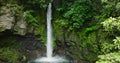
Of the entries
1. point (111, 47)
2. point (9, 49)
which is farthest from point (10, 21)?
point (111, 47)

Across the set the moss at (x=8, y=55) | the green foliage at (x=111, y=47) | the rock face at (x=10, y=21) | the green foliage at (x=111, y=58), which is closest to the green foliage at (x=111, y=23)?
the green foliage at (x=111, y=47)

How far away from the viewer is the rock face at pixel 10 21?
942 cm

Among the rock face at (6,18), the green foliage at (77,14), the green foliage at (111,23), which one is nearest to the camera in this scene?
the green foliage at (111,23)

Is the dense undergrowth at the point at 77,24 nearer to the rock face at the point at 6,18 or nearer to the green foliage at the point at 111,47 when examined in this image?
the rock face at the point at 6,18

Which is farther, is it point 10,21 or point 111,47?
point 10,21

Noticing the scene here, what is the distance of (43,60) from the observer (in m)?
9.95

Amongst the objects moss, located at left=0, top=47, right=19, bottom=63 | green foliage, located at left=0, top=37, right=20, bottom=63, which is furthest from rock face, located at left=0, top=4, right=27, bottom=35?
moss, located at left=0, top=47, right=19, bottom=63

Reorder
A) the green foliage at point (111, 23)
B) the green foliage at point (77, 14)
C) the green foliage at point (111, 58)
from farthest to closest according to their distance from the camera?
the green foliage at point (77, 14)
the green foliage at point (111, 23)
the green foliage at point (111, 58)

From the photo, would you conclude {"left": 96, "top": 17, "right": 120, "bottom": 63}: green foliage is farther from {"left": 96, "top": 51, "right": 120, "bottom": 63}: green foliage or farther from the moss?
the moss

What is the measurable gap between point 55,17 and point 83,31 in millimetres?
1791

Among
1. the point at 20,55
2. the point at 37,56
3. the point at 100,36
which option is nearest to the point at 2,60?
the point at 20,55

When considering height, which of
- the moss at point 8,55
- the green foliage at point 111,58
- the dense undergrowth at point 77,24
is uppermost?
the dense undergrowth at point 77,24

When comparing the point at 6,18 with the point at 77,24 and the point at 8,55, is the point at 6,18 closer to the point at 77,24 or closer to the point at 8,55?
the point at 8,55

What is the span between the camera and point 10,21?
9.52 meters
